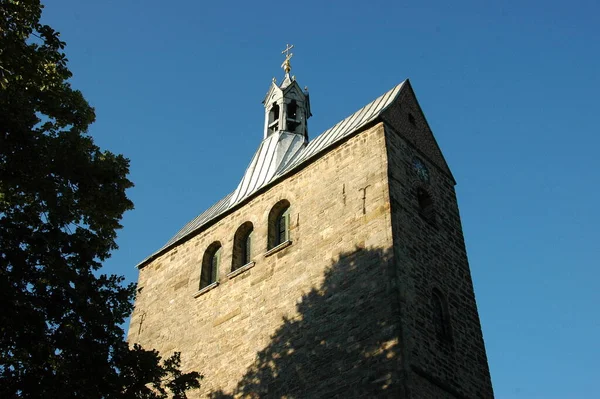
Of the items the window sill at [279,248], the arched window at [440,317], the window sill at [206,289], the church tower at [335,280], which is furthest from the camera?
the window sill at [206,289]

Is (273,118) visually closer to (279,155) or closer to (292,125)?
(292,125)

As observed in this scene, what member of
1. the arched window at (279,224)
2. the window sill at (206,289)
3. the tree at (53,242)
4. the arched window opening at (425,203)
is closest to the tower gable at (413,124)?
the arched window opening at (425,203)

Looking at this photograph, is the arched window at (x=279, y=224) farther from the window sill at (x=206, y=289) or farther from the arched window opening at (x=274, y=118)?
the arched window opening at (x=274, y=118)

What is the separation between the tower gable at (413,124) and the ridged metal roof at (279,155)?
0.23 meters

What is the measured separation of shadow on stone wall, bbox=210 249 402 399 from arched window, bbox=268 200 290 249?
278cm

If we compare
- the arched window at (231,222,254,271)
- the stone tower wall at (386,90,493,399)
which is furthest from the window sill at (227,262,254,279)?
the stone tower wall at (386,90,493,399)

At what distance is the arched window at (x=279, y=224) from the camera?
20.5m

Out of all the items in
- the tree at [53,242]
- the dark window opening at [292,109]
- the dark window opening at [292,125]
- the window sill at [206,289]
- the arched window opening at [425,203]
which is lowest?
the tree at [53,242]

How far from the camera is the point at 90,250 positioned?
13.2 m

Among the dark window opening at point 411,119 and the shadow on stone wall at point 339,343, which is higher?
the dark window opening at point 411,119

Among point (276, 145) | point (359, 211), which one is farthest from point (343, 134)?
point (276, 145)

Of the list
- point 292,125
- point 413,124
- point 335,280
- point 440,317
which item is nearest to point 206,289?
point 335,280

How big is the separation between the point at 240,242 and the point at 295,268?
3.25m

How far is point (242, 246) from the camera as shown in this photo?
21.7 metres
